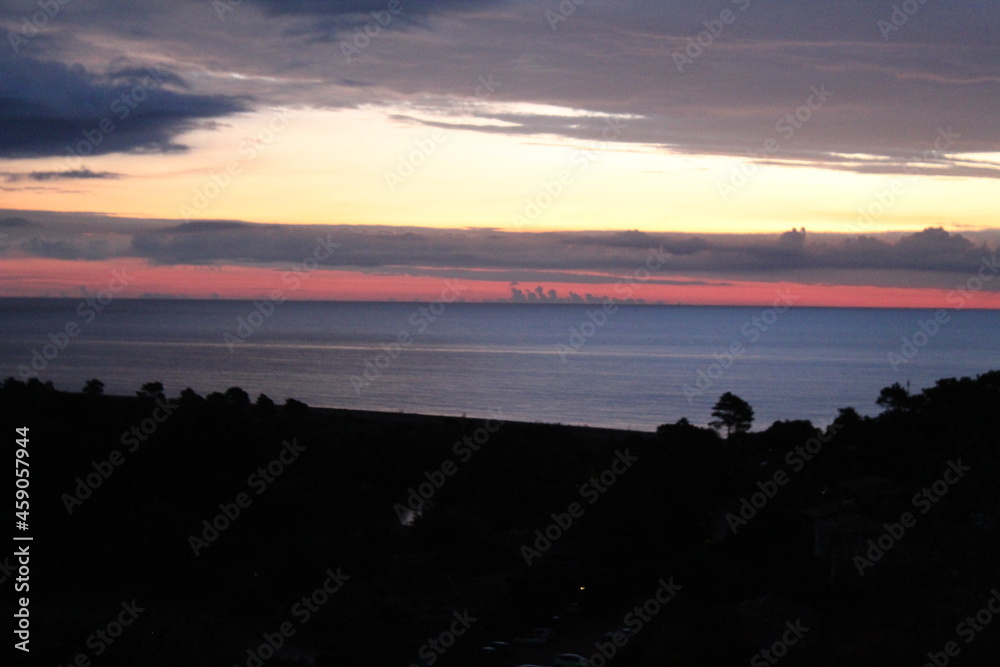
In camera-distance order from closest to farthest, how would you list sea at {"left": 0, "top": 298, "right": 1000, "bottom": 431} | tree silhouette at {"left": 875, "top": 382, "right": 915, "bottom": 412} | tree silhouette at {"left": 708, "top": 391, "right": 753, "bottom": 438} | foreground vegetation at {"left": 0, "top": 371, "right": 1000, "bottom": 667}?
1. foreground vegetation at {"left": 0, "top": 371, "right": 1000, "bottom": 667}
2. tree silhouette at {"left": 875, "top": 382, "right": 915, "bottom": 412}
3. tree silhouette at {"left": 708, "top": 391, "right": 753, "bottom": 438}
4. sea at {"left": 0, "top": 298, "right": 1000, "bottom": 431}

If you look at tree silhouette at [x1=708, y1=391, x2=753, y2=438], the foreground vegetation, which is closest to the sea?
tree silhouette at [x1=708, y1=391, x2=753, y2=438]

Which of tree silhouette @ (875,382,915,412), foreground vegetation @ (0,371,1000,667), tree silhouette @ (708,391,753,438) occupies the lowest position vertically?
foreground vegetation @ (0,371,1000,667)

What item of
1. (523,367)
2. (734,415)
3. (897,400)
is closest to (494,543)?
(734,415)

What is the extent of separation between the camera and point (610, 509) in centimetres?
1543

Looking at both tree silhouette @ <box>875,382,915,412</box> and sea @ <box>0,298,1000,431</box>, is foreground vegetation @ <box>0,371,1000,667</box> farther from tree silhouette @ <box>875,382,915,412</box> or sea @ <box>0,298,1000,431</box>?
sea @ <box>0,298,1000,431</box>

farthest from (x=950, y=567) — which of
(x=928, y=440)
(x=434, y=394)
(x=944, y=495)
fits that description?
(x=434, y=394)

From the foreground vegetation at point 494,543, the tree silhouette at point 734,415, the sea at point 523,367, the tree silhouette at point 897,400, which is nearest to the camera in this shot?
the foreground vegetation at point 494,543

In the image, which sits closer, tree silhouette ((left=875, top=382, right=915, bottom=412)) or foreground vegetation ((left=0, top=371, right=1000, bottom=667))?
foreground vegetation ((left=0, top=371, right=1000, bottom=667))

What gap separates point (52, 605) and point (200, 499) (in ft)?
11.5

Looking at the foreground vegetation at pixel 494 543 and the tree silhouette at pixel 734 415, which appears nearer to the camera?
the foreground vegetation at pixel 494 543

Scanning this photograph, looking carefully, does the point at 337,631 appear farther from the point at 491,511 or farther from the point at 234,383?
the point at 234,383

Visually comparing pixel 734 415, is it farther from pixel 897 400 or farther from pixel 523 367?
pixel 523 367

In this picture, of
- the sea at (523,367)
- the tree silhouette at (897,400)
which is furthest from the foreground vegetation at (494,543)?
the sea at (523,367)

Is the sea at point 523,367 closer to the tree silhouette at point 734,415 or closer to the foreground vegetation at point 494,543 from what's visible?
the tree silhouette at point 734,415
